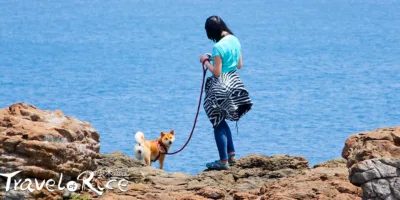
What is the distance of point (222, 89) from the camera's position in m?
6.73

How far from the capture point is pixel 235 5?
26.4 meters

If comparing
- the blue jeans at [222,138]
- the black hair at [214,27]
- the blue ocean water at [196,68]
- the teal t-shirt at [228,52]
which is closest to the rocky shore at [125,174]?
the blue jeans at [222,138]

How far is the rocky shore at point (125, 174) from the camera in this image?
15.6ft

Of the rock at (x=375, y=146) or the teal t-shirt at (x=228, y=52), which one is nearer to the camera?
the rock at (x=375, y=146)

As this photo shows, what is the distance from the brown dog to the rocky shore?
107 cm

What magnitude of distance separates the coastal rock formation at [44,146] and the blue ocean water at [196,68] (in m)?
4.71

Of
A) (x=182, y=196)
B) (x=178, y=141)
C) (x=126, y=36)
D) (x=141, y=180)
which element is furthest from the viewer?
(x=126, y=36)

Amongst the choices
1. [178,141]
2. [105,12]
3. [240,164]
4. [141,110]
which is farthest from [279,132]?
[105,12]

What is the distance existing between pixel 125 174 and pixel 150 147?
134 cm

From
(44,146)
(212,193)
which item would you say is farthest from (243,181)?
(44,146)

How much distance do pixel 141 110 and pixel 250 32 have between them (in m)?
8.43

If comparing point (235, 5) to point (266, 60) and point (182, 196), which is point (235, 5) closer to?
point (266, 60)

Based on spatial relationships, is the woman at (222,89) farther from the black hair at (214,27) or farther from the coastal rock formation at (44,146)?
the coastal rock formation at (44,146)

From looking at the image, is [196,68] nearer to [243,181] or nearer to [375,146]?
[243,181]
